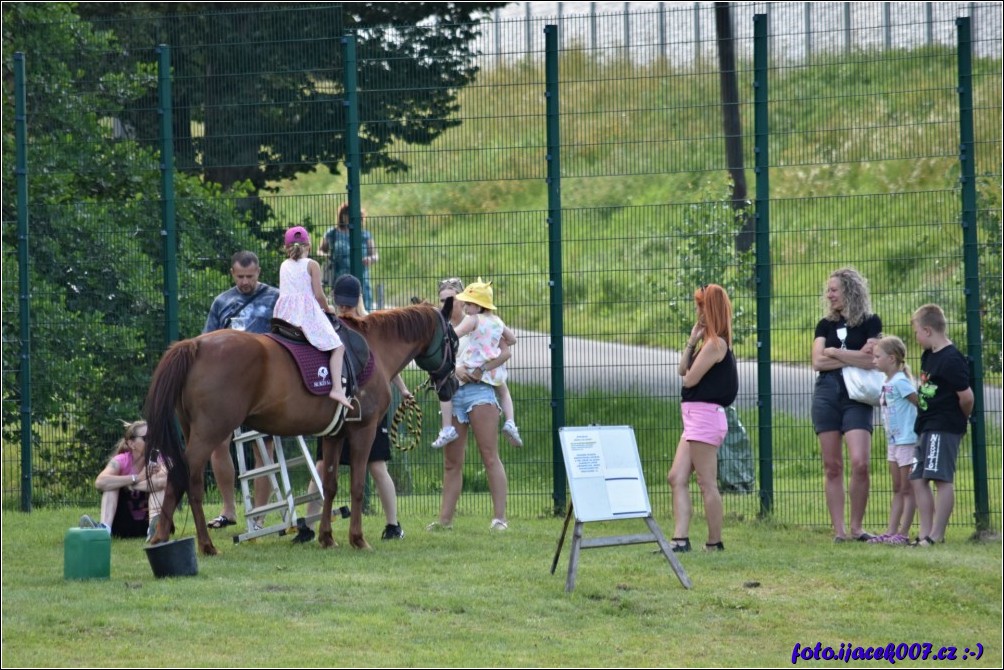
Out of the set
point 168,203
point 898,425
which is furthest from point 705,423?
point 168,203

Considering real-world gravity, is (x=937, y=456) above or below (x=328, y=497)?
above

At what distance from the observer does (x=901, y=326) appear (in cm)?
1284

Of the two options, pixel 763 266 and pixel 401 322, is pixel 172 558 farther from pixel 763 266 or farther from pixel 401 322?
pixel 763 266

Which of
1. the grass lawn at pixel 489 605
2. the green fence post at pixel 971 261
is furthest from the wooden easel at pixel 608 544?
the green fence post at pixel 971 261

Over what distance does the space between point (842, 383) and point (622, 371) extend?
2.19 m

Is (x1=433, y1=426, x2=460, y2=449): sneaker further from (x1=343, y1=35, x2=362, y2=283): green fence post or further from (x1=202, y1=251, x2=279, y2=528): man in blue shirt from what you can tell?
(x1=343, y1=35, x2=362, y2=283): green fence post

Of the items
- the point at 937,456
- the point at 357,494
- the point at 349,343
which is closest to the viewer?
the point at 357,494

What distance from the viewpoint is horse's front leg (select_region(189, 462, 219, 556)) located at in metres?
10.1

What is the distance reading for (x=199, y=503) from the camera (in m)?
10.2

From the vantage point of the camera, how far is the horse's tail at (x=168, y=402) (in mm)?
9797

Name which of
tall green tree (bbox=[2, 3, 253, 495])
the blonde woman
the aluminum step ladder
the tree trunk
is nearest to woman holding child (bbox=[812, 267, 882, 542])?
the tree trunk

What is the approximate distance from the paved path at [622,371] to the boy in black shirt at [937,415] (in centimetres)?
159

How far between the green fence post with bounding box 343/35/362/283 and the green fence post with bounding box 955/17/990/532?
206 inches

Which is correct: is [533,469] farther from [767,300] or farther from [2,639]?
[2,639]
